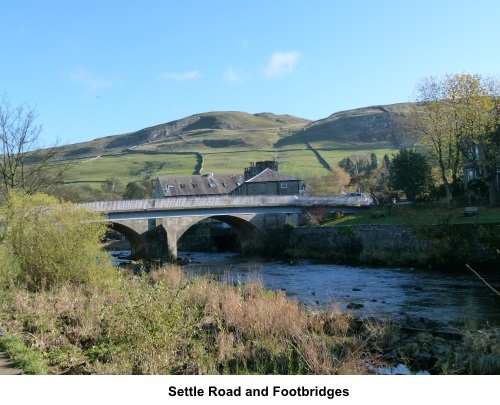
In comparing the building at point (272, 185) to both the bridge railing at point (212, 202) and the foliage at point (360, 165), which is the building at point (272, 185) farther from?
the foliage at point (360, 165)

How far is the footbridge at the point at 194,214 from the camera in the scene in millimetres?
50969

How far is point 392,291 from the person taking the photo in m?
27.5

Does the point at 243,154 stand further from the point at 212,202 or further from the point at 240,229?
the point at 212,202

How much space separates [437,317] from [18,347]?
575 inches

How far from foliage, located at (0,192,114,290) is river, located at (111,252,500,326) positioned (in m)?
5.19

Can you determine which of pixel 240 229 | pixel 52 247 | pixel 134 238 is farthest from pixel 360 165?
pixel 52 247

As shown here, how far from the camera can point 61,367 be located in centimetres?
1101

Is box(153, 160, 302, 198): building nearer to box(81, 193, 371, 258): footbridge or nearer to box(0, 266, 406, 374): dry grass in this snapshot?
box(81, 193, 371, 258): footbridge

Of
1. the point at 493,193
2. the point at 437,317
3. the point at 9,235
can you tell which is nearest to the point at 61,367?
the point at 9,235

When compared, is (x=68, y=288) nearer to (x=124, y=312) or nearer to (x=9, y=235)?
(x=9, y=235)

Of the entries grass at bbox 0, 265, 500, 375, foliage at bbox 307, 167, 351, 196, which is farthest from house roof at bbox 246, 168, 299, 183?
grass at bbox 0, 265, 500, 375

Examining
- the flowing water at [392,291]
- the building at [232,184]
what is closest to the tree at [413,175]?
the flowing water at [392,291]

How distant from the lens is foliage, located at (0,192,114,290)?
20.4m

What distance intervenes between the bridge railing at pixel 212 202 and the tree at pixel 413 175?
24.5 feet
